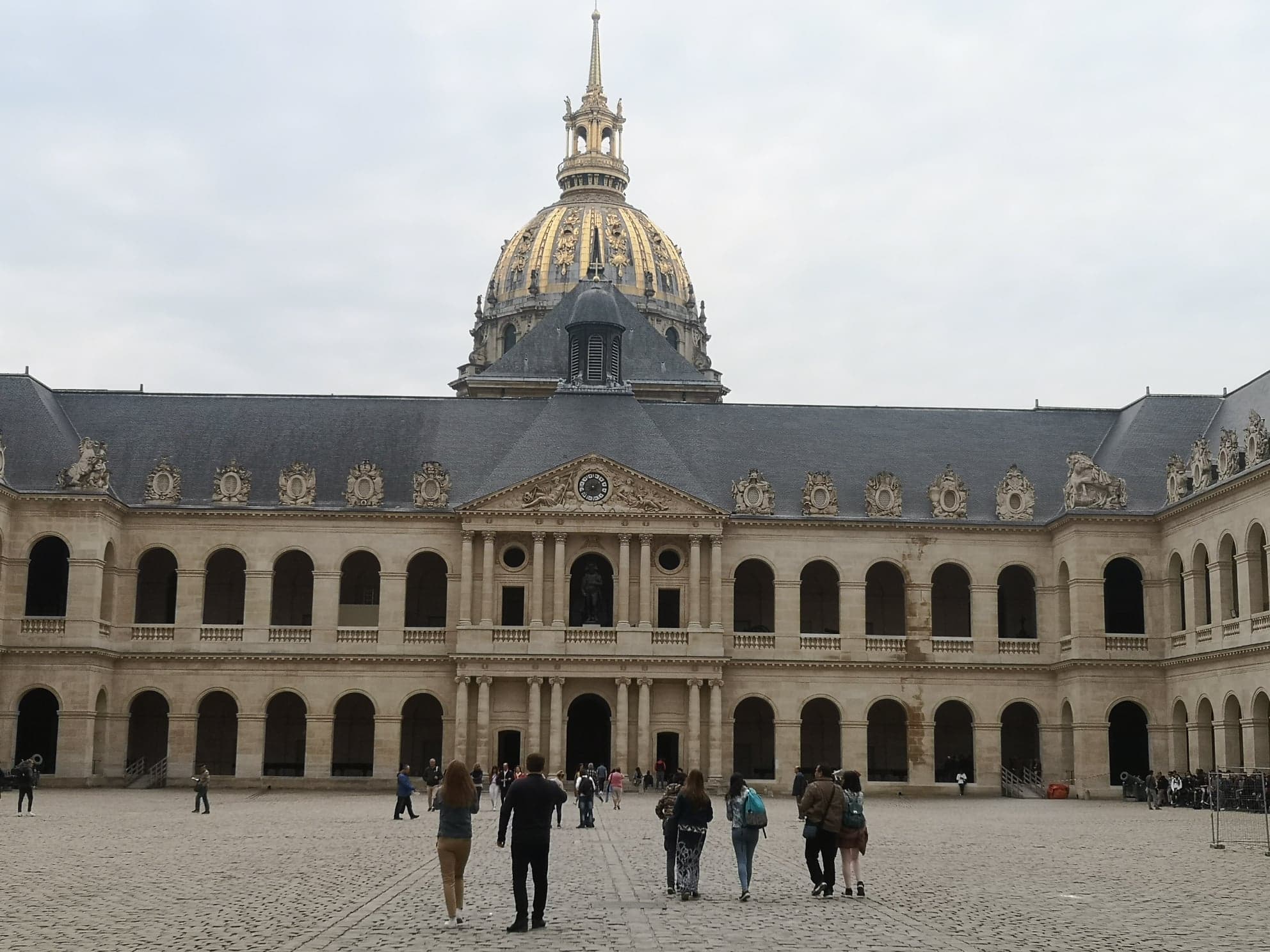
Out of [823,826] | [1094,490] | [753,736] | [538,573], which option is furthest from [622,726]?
[823,826]

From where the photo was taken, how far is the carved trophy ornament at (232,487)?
230 feet

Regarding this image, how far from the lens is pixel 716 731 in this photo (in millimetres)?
67750

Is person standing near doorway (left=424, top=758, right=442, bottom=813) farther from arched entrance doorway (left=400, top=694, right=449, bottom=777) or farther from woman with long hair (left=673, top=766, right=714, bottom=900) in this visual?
woman with long hair (left=673, top=766, right=714, bottom=900)

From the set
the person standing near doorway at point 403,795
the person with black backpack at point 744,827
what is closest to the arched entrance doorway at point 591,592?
the person standing near doorway at point 403,795

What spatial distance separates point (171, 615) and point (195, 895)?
50.2 m

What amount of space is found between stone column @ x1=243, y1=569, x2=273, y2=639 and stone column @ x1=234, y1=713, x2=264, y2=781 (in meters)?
3.84

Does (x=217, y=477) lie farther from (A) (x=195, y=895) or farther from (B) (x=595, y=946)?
(B) (x=595, y=946)

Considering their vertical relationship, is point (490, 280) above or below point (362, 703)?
above

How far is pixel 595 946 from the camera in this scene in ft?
62.4

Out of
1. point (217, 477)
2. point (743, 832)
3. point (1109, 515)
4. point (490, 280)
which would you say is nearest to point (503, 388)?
point (217, 477)

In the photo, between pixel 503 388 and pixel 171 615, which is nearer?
pixel 171 615

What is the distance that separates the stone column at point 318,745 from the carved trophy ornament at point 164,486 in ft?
36.4

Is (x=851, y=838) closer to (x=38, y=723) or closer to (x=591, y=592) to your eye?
(x=591, y=592)

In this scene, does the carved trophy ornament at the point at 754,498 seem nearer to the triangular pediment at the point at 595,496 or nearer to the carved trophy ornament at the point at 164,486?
the triangular pediment at the point at 595,496
